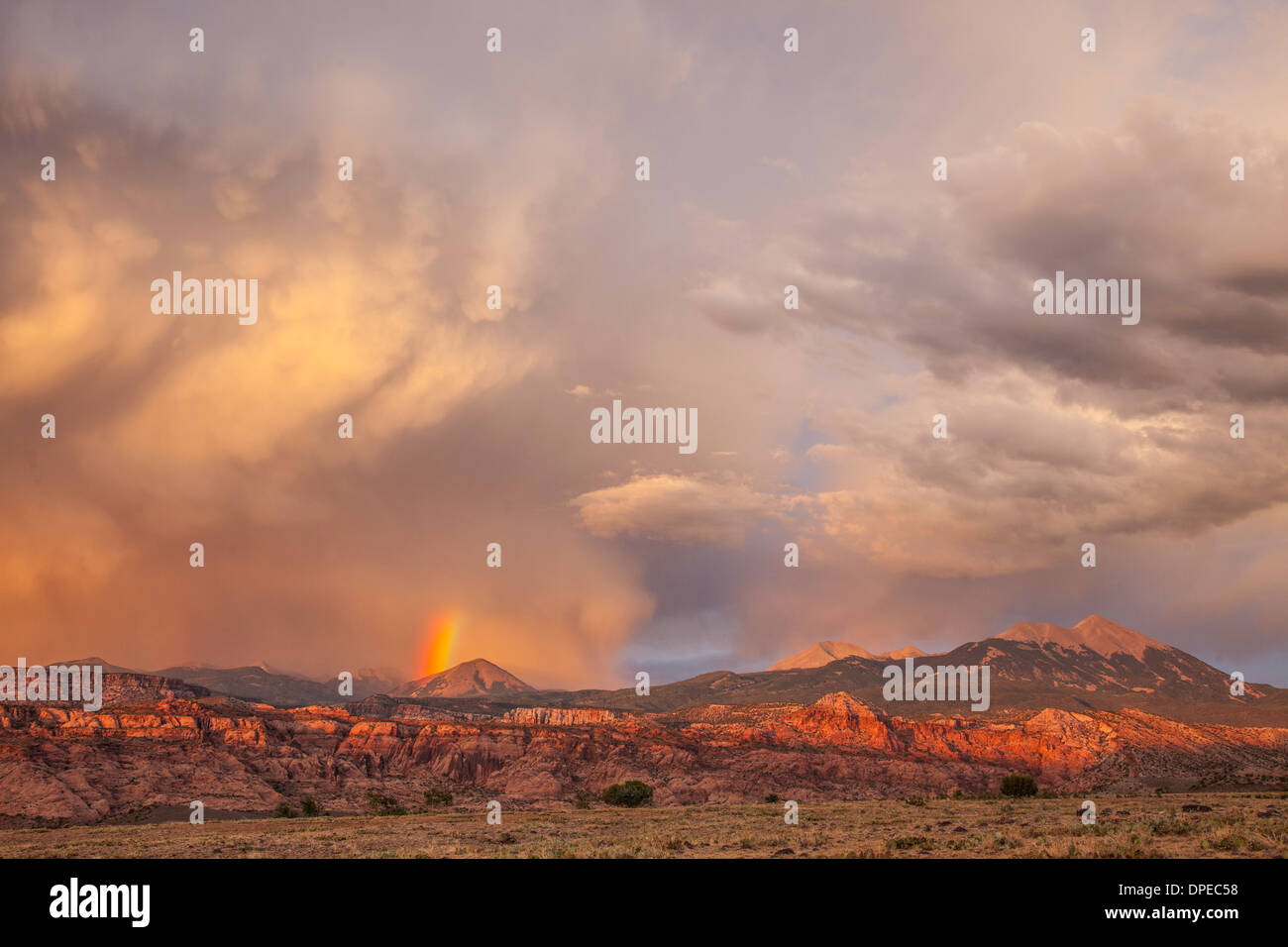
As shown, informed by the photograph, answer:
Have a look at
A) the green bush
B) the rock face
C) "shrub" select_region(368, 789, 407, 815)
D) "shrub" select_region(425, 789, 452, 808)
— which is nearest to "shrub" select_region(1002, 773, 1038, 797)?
the rock face

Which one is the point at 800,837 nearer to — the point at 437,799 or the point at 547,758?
the point at 437,799

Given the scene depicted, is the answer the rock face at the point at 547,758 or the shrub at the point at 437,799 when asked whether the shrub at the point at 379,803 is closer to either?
the rock face at the point at 547,758

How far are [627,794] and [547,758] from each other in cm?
5485

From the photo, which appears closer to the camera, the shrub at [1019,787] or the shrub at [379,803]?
the shrub at [1019,787]

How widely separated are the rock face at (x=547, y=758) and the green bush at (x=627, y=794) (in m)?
13.9

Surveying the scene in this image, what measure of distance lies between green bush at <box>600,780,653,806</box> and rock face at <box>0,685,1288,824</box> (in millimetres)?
13946

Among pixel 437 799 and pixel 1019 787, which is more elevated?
pixel 1019 787

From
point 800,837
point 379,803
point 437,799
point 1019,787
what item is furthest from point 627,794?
point 800,837

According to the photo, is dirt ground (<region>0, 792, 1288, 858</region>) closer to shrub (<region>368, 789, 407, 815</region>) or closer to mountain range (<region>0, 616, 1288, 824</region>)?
shrub (<region>368, 789, 407, 815</region>)

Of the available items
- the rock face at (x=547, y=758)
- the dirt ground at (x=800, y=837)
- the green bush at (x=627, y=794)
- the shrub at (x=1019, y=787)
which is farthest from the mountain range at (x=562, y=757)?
the dirt ground at (x=800, y=837)

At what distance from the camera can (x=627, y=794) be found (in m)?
95.9

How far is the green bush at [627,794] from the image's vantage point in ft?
311
